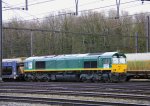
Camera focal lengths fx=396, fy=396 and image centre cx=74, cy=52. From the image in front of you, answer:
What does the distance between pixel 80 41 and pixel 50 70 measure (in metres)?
29.6

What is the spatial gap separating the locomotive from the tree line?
22.7 meters

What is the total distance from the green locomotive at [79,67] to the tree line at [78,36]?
2273cm

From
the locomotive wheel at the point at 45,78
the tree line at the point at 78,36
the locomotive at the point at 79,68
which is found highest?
the tree line at the point at 78,36

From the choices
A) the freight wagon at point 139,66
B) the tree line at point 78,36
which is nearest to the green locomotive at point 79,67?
the freight wagon at point 139,66

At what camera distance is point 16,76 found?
162 ft

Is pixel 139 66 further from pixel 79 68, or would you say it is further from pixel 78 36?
pixel 78 36

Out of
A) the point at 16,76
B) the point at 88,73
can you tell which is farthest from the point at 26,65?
the point at 88,73

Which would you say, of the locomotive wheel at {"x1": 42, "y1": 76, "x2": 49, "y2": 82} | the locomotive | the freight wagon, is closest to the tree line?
the locomotive

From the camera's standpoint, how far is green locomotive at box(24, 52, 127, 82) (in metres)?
39.5

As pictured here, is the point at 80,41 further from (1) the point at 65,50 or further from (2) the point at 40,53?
(2) the point at 40,53

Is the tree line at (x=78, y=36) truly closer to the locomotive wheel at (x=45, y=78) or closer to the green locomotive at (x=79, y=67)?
the green locomotive at (x=79, y=67)

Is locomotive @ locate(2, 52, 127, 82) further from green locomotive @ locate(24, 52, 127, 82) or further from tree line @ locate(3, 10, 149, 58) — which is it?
tree line @ locate(3, 10, 149, 58)

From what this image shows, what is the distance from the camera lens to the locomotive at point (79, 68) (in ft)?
130

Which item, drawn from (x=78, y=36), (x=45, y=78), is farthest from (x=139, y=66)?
(x=78, y=36)
